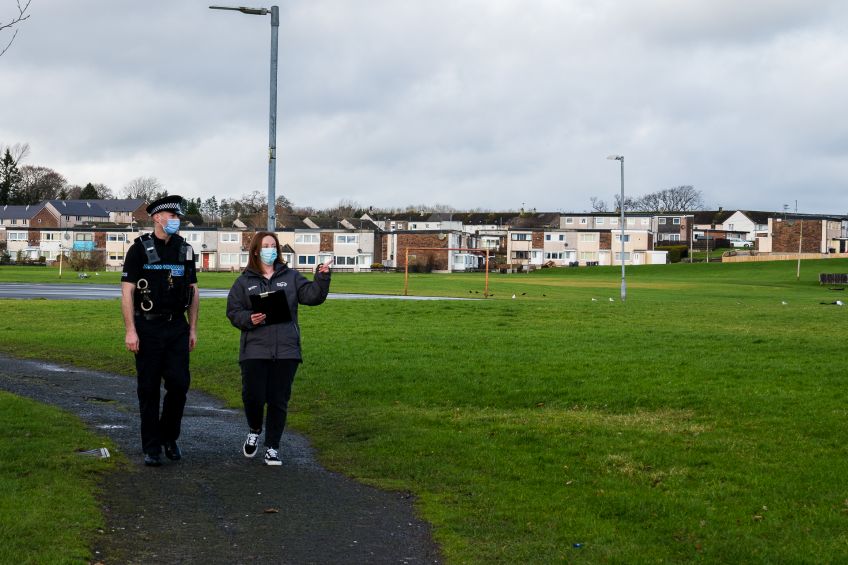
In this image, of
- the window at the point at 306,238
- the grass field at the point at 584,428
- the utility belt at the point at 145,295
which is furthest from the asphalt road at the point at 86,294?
the window at the point at 306,238

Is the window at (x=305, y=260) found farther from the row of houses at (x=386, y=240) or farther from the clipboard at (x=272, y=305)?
the clipboard at (x=272, y=305)

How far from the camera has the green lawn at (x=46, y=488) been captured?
265 inches

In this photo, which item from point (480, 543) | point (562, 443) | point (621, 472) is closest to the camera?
point (480, 543)

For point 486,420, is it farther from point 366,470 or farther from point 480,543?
point 480,543

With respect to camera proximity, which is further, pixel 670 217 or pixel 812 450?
pixel 670 217

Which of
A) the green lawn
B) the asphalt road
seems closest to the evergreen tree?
the asphalt road

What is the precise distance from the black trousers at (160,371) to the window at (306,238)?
140 metres

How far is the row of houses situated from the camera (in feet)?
480

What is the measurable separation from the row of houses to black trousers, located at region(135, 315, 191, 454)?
→ 393 ft

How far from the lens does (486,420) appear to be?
12789 mm

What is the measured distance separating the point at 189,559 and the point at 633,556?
2.93 meters

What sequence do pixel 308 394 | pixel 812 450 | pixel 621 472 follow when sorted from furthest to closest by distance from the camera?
pixel 308 394, pixel 812 450, pixel 621 472

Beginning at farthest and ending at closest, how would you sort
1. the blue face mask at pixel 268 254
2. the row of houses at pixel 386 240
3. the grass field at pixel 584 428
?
the row of houses at pixel 386 240, the blue face mask at pixel 268 254, the grass field at pixel 584 428

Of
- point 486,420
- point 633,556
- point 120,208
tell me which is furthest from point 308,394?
point 120,208
